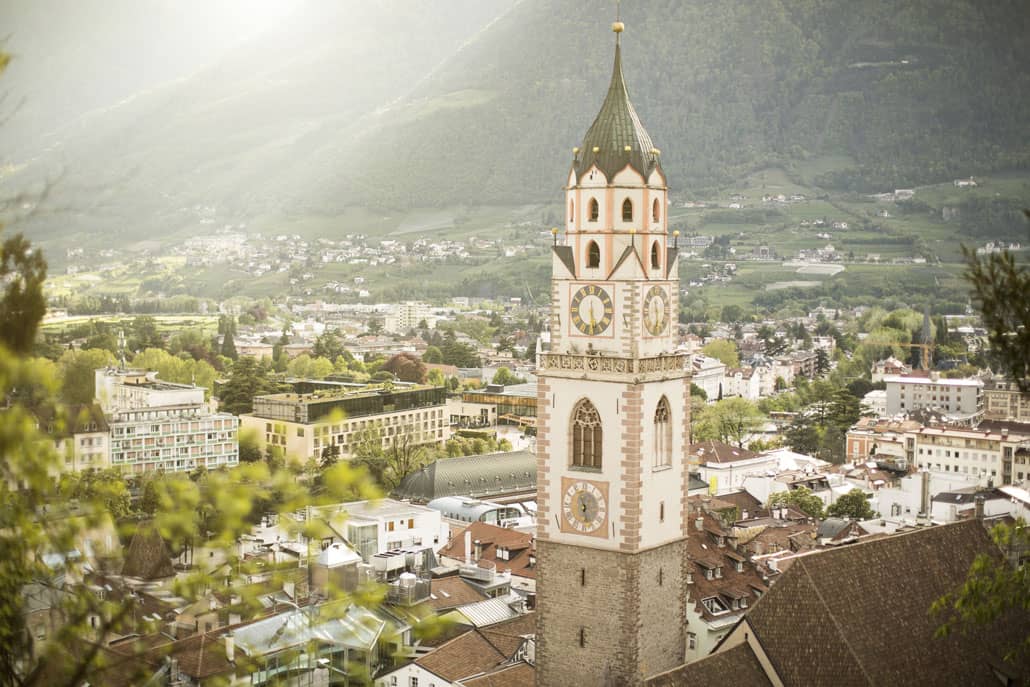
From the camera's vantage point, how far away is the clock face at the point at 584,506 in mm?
20531

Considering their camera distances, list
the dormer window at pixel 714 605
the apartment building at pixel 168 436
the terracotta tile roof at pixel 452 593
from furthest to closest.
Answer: the apartment building at pixel 168 436 → the terracotta tile roof at pixel 452 593 → the dormer window at pixel 714 605

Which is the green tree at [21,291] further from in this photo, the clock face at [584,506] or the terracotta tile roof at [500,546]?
the terracotta tile roof at [500,546]

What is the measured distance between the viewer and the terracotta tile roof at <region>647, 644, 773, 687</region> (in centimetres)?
1794

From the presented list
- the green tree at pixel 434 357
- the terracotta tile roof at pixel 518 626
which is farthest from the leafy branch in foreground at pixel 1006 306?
the green tree at pixel 434 357

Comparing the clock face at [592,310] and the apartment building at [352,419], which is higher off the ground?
the clock face at [592,310]

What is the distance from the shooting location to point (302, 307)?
178375 millimetres

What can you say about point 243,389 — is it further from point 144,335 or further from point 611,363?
point 611,363

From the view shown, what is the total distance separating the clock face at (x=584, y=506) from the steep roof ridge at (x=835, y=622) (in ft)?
9.70

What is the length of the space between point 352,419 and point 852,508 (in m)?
32.1

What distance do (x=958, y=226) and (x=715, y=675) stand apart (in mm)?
183379

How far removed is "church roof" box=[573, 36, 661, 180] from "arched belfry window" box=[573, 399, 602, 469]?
356cm

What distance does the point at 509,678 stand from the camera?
78.8ft

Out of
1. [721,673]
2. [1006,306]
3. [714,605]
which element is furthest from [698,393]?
[1006,306]

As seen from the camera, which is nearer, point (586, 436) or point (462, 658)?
point (586, 436)
